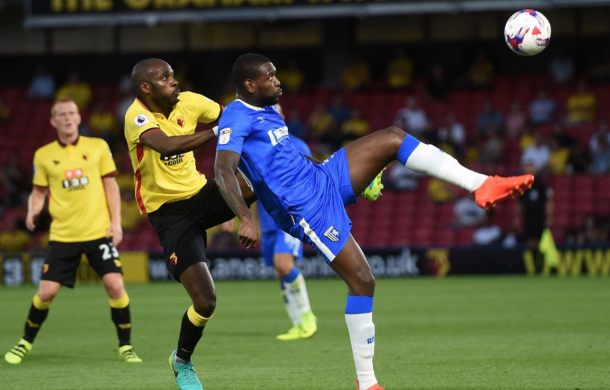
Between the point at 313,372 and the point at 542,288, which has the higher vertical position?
the point at 313,372

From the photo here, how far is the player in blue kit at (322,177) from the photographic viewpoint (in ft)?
17.8

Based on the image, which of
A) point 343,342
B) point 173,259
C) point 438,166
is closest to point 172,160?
point 173,259

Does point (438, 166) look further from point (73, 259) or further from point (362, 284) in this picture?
point (73, 259)

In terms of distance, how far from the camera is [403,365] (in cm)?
725

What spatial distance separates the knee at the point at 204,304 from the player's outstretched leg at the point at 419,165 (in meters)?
1.34

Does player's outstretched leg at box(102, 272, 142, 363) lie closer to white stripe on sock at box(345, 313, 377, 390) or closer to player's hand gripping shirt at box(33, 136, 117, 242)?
player's hand gripping shirt at box(33, 136, 117, 242)

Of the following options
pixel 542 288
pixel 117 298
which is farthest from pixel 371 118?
pixel 117 298

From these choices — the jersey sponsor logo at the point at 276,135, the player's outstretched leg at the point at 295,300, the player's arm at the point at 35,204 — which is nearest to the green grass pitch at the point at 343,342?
the player's outstretched leg at the point at 295,300

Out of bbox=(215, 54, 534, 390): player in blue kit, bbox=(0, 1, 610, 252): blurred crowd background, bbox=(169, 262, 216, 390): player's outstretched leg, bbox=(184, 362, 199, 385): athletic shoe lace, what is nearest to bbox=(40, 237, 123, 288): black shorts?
bbox=(169, 262, 216, 390): player's outstretched leg

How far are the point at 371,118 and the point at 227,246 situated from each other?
16.5 ft

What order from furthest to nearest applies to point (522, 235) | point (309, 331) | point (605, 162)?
point (605, 162)
point (522, 235)
point (309, 331)

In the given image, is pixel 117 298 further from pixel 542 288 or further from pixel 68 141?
pixel 542 288

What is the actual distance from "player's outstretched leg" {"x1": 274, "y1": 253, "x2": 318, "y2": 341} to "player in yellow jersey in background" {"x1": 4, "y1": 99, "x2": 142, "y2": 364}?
75.1 inches

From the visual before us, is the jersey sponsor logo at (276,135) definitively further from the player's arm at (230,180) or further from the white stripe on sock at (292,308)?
the white stripe on sock at (292,308)
